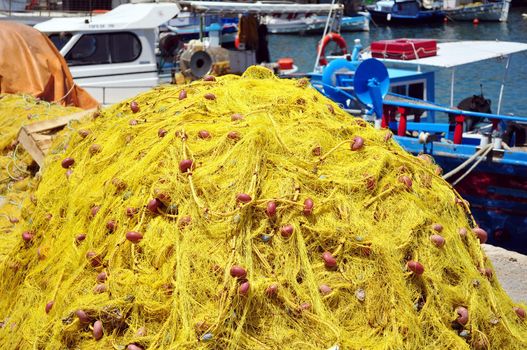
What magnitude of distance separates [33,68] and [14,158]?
12.2ft

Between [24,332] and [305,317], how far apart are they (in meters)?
1.79

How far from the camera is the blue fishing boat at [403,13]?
4838 centimetres

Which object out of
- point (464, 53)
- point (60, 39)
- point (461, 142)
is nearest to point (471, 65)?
point (464, 53)

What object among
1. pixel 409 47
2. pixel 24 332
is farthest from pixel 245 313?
pixel 409 47

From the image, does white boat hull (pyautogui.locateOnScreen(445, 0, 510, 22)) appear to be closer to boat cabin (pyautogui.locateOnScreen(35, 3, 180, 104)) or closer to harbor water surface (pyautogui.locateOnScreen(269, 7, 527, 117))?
harbor water surface (pyautogui.locateOnScreen(269, 7, 527, 117))

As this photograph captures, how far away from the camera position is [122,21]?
1534 cm

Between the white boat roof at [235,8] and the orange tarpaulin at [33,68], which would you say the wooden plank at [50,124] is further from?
the white boat roof at [235,8]

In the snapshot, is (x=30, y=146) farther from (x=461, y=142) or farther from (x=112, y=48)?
(x=112, y=48)

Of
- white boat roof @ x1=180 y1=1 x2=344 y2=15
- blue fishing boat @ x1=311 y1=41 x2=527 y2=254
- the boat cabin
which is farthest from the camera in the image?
white boat roof @ x1=180 y1=1 x2=344 y2=15

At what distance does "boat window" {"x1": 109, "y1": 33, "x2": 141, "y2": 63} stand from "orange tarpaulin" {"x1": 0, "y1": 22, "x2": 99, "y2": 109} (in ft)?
13.6

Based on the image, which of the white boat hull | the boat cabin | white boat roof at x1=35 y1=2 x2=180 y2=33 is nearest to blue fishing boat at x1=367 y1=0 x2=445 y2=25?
the white boat hull

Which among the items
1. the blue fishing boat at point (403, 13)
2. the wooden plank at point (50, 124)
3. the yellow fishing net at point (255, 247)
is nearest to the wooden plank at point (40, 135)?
the wooden plank at point (50, 124)

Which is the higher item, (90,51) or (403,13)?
(403,13)

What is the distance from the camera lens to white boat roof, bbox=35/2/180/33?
15.0m
